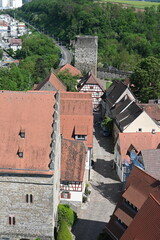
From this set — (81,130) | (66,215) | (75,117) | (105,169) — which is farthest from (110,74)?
(66,215)

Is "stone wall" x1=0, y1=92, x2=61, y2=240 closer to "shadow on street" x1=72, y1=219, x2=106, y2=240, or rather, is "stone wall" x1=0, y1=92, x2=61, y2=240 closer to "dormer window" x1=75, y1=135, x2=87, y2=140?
"shadow on street" x1=72, y1=219, x2=106, y2=240

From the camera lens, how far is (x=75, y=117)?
4828 centimetres

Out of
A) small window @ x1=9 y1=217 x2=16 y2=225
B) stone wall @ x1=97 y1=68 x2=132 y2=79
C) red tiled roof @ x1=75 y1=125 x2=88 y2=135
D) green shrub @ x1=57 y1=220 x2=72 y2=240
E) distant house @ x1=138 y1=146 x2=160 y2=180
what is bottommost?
stone wall @ x1=97 y1=68 x2=132 y2=79

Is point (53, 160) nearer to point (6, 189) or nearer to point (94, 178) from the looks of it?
point (6, 189)

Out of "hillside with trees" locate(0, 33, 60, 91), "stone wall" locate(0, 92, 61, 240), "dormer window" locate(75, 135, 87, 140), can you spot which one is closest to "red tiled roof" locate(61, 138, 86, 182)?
"stone wall" locate(0, 92, 61, 240)

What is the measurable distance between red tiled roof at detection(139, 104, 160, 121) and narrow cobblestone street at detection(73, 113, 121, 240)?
7764 millimetres

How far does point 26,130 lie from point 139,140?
21204 mm

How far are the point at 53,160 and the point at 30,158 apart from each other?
76.6 inches

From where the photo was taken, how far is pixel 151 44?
12700 cm

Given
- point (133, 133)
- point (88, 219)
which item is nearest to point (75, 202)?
point (88, 219)

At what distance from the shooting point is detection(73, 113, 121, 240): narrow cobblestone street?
37688 mm

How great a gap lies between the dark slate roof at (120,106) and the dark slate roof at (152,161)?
1838 centimetres

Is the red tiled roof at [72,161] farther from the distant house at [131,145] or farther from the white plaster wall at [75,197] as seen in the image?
the distant house at [131,145]

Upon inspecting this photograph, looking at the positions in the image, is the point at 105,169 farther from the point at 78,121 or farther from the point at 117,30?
the point at 117,30
